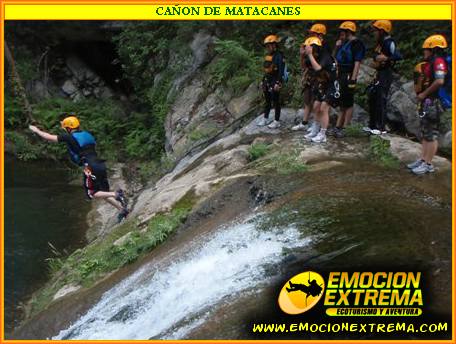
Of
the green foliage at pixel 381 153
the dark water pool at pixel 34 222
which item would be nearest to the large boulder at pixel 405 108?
the green foliage at pixel 381 153

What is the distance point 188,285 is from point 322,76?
4762 millimetres

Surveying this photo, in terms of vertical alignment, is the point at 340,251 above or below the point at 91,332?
above

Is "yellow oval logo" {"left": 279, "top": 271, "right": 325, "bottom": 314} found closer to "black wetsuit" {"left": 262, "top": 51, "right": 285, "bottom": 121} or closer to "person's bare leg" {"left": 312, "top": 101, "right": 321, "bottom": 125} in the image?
"person's bare leg" {"left": 312, "top": 101, "right": 321, "bottom": 125}

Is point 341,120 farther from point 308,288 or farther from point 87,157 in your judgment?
point 308,288

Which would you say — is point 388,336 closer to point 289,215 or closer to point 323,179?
point 289,215

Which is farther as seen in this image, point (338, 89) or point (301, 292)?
point (338, 89)

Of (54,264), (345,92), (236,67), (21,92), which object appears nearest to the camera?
(345,92)

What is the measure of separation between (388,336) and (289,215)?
2.59 m

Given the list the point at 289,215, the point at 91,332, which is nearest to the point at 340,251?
the point at 289,215

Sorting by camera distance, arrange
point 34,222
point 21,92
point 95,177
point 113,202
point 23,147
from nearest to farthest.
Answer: point 95,177 → point 113,202 → point 34,222 → point 23,147 → point 21,92

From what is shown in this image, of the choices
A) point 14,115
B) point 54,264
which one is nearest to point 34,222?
point 54,264

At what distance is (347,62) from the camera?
9.95 metres

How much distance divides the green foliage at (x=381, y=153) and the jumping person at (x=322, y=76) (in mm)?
963

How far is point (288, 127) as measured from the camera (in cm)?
1157
